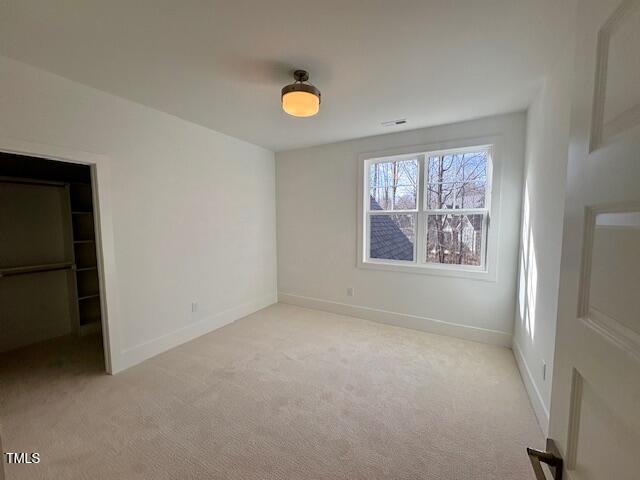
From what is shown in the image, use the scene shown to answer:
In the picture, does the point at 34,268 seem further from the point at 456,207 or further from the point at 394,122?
the point at 456,207

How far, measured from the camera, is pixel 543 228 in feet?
6.31

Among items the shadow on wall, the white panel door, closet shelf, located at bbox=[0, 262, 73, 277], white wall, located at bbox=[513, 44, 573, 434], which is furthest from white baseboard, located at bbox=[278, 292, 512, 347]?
closet shelf, located at bbox=[0, 262, 73, 277]

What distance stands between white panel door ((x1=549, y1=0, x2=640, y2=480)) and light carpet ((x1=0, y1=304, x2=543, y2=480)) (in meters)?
1.32

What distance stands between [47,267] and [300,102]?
3409 millimetres

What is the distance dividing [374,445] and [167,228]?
2731 mm

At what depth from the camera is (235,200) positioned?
3.65 meters

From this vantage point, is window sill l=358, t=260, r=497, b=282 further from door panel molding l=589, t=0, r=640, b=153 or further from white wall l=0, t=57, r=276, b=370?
door panel molding l=589, t=0, r=640, b=153

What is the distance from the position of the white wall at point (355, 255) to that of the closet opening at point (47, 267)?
2.46 metres

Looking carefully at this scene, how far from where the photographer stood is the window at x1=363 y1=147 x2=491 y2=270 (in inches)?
120

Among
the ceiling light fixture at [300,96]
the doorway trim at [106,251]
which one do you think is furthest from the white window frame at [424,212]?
the doorway trim at [106,251]

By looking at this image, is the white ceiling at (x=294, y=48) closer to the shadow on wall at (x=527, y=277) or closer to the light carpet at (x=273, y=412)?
the shadow on wall at (x=527, y=277)

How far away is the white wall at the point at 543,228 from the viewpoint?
163 cm

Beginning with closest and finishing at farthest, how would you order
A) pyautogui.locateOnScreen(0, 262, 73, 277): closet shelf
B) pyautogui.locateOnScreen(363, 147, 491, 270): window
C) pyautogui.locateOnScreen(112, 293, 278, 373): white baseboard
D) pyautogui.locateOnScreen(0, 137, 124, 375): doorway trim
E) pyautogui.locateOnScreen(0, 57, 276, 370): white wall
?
1. pyautogui.locateOnScreen(0, 57, 276, 370): white wall
2. pyautogui.locateOnScreen(0, 137, 124, 375): doorway trim
3. pyautogui.locateOnScreen(112, 293, 278, 373): white baseboard
4. pyautogui.locateOnScreen(0, 262, 73, 277): closet shelf
5. pyautogui.locateOnScreen(363, 147, 491, 270): window

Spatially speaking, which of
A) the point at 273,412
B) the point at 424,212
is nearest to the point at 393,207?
the point at 424,212
